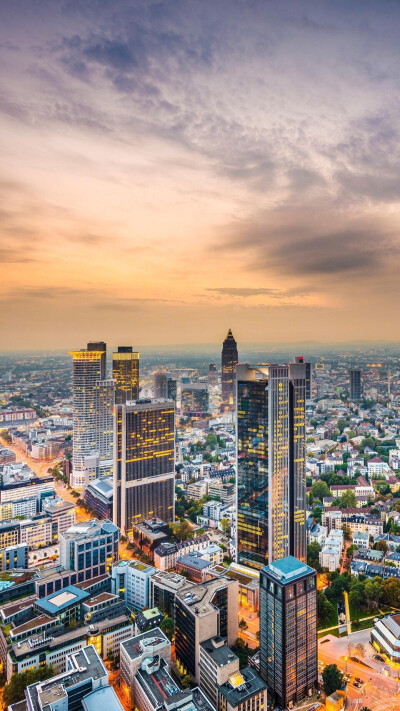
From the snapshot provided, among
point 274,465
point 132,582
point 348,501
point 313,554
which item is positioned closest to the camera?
point 132,582

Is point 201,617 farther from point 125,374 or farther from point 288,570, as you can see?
point 125,374

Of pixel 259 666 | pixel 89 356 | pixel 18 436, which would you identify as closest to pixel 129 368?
pixel 89 356

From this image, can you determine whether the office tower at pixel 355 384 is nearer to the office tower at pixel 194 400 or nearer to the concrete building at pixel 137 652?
the office tower at pixel 194 400

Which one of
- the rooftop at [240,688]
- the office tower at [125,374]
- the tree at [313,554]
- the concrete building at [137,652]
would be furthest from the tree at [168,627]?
the office tower at [125,374]

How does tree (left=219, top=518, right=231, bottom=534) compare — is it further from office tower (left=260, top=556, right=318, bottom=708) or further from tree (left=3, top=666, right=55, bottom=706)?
tree (left=3, top=666, right=55, bottom=706)

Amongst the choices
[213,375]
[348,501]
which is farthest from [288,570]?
[213,375]

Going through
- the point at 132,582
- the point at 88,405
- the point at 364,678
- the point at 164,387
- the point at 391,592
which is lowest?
the point at 364,678

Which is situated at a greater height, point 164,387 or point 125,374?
point 125,374
